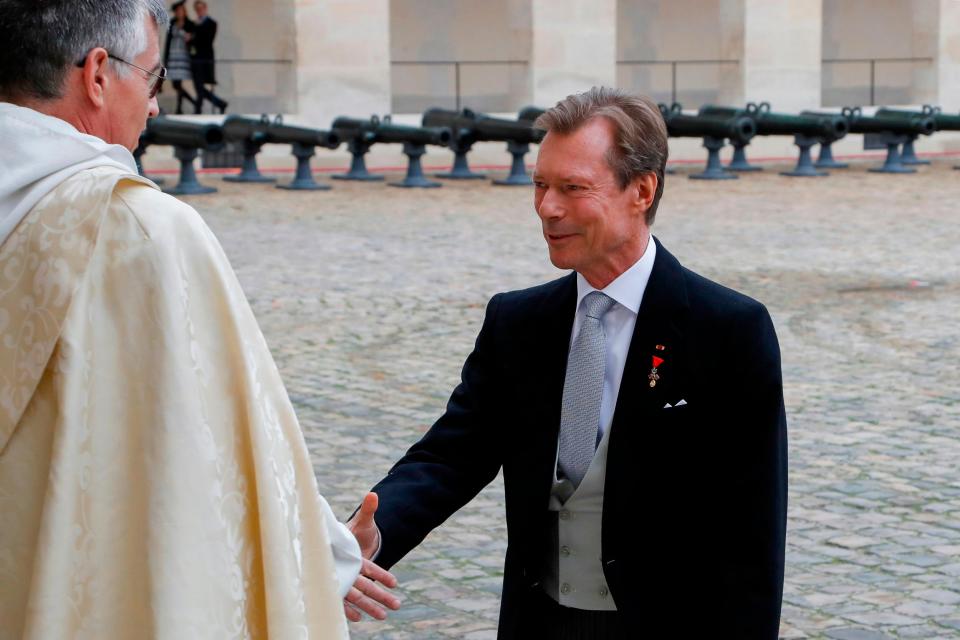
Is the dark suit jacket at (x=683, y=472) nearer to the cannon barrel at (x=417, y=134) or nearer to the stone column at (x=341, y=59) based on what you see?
the cannon barrel at (x=417, y=134)

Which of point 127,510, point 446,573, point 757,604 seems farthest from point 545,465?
point 446,573

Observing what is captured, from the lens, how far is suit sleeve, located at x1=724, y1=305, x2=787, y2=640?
9.05 ft

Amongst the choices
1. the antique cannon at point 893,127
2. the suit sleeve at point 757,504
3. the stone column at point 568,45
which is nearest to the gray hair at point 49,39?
the suit sleeve at point 757,504

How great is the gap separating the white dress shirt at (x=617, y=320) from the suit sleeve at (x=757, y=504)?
0.20 m

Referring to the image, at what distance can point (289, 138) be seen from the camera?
2233 centimetres

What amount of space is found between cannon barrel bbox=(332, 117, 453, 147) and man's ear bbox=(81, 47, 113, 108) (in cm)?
2061

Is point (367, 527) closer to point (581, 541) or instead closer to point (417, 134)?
point (581, 541)

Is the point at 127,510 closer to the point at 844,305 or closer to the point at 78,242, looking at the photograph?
the point at 78,242

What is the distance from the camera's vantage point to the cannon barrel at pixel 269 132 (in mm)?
22344

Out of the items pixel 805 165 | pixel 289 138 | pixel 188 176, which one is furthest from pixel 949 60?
pixel 188 176

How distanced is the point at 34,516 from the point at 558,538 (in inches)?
39.4

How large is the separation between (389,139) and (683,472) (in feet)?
68.2

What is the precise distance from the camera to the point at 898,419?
787 cm

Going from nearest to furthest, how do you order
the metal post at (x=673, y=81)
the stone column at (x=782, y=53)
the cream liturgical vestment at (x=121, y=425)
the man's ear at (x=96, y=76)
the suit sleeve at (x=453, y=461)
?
the cream liturgical vestment at (x=121, y=425), the man's ear at (x=96, y=76), the suit sleeve at (x=453, y=461), the stone column at (x=782, y=53), the metal post at (x=673, y=81)
